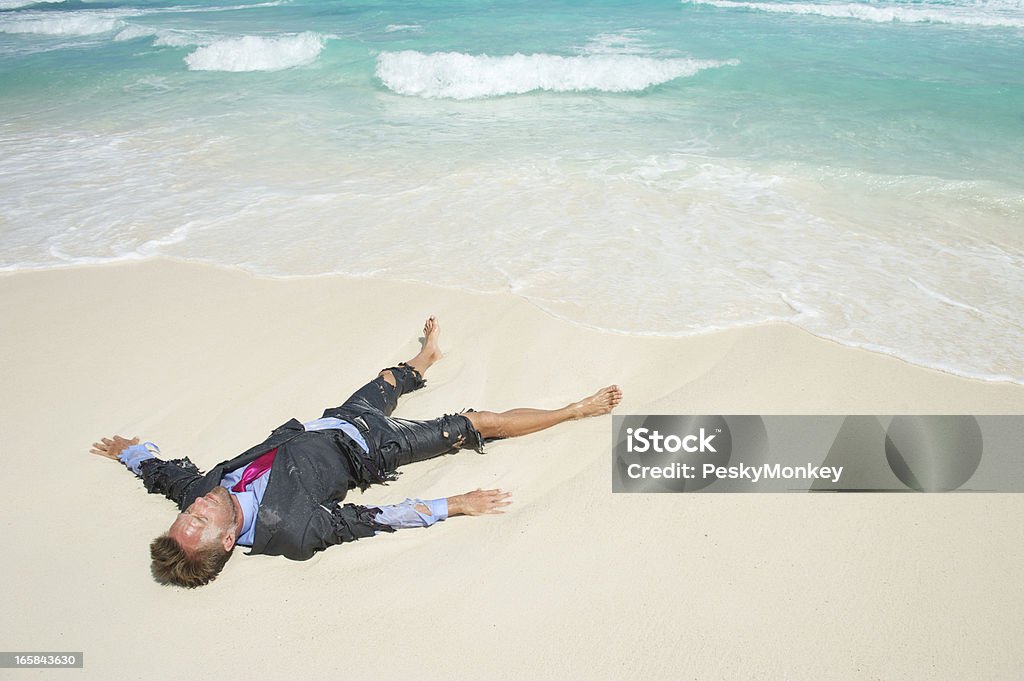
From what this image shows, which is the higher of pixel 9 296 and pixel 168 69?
pixel 168 69

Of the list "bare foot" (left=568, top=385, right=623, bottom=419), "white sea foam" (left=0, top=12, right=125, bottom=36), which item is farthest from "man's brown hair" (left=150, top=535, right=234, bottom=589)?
"white sea foam" (left=0, top=12, right=125, bottom=36)

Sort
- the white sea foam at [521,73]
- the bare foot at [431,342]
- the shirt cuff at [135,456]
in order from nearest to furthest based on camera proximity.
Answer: the shirt cuff at [135,456]
the bare foot at [431,342]
the white sea foam at [521,73]

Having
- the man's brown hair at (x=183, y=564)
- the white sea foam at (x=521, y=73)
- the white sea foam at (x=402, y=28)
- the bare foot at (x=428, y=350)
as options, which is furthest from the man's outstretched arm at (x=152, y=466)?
the white sea foam at (x=402, y=28)

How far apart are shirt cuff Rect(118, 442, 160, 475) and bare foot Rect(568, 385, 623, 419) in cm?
236

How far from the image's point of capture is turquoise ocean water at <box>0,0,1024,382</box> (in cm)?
566

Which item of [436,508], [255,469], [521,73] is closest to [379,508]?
[436,508]

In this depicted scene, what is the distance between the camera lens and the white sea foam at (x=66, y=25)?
21.5m

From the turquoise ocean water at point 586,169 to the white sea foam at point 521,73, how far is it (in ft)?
0.21

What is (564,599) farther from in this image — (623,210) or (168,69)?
(168,69)

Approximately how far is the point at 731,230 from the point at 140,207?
240 inches

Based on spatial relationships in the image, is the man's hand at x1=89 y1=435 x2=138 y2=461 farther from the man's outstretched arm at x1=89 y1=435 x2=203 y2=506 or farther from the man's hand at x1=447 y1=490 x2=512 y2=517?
the man's hand at x1=447 y1=490 x2=512 y2=517

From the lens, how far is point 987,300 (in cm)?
538

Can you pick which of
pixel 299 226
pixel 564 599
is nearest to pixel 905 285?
pixel 564 599

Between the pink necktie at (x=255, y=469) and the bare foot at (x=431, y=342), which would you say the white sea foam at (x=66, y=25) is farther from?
the pink necktie at (x=255, y=469)
